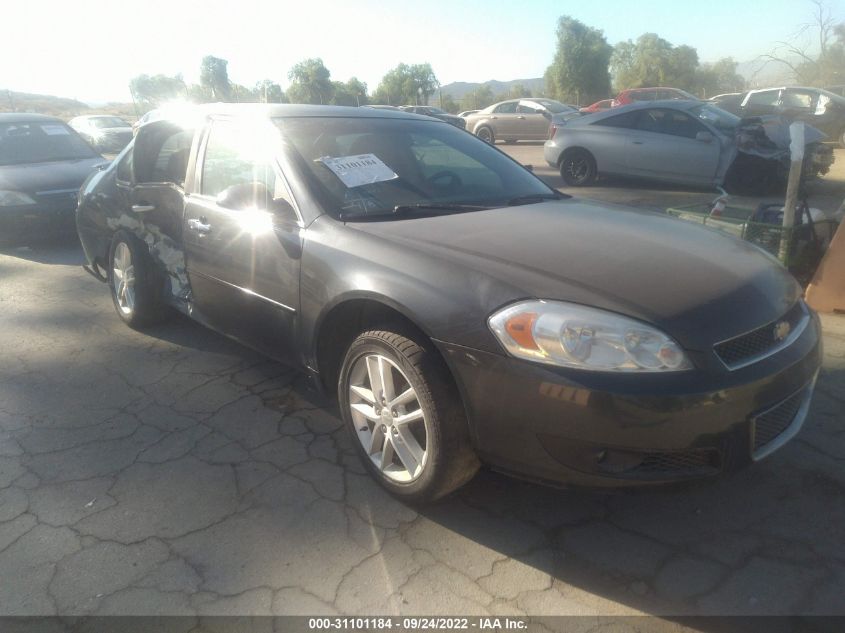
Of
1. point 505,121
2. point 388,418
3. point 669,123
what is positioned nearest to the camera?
point 388,418

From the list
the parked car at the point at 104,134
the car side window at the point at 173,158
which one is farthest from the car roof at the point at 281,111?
the parked car at the point at 104,134

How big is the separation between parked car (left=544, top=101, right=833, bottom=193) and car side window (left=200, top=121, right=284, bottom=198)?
24.9 ft

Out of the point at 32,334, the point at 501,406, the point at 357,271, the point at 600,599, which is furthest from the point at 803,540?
the point at 32,334

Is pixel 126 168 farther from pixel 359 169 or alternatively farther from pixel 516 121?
pixel 516 121

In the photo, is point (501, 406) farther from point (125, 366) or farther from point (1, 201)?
point (1, 201)

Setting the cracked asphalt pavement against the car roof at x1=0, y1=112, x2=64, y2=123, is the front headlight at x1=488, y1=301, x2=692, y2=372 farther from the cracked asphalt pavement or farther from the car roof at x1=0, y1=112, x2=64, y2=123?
the car roof at x1=0, y1=112, x2=64, y2=123

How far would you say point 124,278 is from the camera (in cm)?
460

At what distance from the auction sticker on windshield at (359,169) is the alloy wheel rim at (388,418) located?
3.17ft

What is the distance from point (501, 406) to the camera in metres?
2.16

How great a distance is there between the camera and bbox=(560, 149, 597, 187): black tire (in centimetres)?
1055

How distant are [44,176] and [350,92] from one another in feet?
151

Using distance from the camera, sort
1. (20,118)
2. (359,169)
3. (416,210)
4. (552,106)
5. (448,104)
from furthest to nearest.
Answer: (448,104), (552,106), (20,118), (359,169), (416,210)

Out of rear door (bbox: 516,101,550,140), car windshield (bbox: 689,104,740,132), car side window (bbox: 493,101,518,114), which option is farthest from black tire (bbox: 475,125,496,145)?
car windshield (bbox: 689,104,740,132)

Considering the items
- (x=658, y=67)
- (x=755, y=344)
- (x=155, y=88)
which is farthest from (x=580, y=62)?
(x=755, y=344)
